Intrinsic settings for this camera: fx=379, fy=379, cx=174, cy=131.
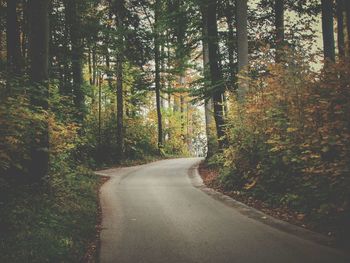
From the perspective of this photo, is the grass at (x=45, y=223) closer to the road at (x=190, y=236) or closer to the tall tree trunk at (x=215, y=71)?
the road at (x=190, y=236)

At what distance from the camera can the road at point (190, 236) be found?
6.35m

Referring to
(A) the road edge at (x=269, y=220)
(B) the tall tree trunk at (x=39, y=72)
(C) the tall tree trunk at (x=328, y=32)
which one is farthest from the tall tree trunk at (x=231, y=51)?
(B) the tall tree trunk at (x=39, y=72)

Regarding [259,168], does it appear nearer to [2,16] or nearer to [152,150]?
[2,16]

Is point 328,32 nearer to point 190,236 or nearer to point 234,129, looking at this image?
point 234,129

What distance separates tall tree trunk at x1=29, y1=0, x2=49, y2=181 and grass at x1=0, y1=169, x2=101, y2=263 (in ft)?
2.16

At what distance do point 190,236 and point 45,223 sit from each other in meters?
3.06

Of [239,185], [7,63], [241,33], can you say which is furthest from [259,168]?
[7,63]

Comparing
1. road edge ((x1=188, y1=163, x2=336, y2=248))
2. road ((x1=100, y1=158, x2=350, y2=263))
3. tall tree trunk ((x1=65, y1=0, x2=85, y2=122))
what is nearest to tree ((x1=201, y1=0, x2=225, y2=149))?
road edge ((x1=188, y1=163, x2=336, y2=248))

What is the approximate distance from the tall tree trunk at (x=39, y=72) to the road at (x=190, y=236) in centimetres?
224

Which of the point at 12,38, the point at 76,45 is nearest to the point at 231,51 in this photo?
the point at 76,45

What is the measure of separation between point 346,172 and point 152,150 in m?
26.2

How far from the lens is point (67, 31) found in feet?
68.2

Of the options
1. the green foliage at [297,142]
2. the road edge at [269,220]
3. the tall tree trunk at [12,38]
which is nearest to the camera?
the road edge at [269,220]

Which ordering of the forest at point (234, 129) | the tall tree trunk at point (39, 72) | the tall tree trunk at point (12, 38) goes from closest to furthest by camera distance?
the forest at point (234, 129) < the tall tree trunk at point (39, 72) < the tall tree trunk at point (12, 38)
